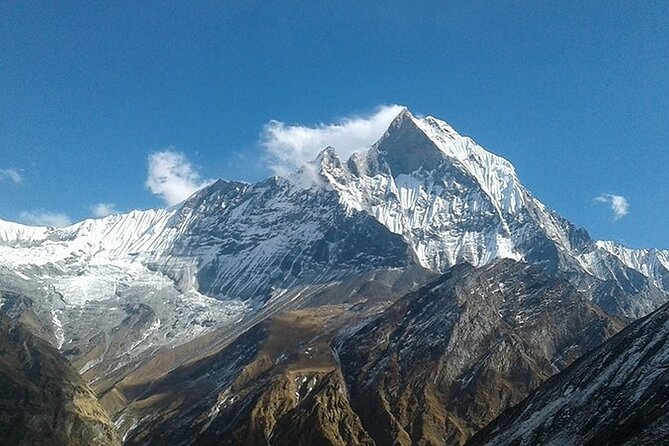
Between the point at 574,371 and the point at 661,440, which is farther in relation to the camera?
the point at 574,371

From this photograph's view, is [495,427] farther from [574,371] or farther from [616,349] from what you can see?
[616,349]

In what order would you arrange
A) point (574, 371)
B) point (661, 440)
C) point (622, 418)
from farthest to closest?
point (574, 371) < point (622, 418) < point (661, 440)

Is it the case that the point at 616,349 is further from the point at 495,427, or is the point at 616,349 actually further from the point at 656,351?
the point at 495,427

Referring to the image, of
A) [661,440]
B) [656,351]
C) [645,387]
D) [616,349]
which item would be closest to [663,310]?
[616,349]

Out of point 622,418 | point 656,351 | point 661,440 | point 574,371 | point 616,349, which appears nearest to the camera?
point 661,440

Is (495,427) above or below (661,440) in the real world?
above

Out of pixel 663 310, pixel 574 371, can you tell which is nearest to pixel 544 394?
pixel 574 371
